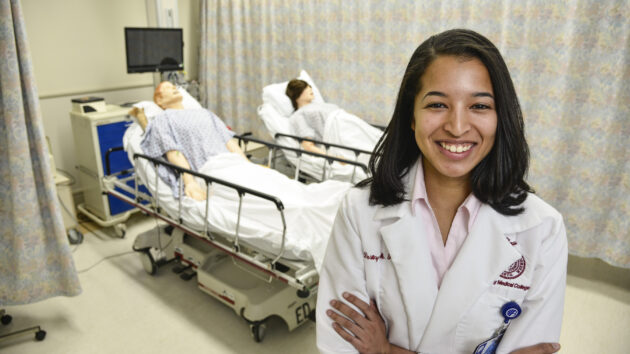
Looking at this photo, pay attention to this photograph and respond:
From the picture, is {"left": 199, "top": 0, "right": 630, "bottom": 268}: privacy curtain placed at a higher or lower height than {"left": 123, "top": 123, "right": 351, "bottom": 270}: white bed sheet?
higher

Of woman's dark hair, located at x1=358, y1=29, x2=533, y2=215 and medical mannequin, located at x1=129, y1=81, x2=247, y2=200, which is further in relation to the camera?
medical mannequin, located at x1=129, y1=81, x2=247, y2=200

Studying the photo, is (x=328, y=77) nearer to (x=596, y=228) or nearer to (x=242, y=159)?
(x=242, y=159)

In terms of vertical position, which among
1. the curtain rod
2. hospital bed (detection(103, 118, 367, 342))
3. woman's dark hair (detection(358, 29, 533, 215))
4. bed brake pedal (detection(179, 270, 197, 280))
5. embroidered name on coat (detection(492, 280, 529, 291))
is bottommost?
bed brake pedal (detection(179, 270, 197, 280))

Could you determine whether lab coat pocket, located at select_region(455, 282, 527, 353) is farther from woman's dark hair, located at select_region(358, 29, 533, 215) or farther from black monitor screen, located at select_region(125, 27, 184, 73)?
black monitor screen, located at select_region(125, 27, 184, 73)

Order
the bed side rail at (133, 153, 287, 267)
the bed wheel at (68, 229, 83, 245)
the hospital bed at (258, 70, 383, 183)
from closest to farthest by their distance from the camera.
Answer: the bed side rail at (133, 153, 287, 267)
the hospital bed at (258, 70, 383, 183)
the bed wheel at (68, 229, 83, 245)

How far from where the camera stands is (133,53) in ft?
12.0

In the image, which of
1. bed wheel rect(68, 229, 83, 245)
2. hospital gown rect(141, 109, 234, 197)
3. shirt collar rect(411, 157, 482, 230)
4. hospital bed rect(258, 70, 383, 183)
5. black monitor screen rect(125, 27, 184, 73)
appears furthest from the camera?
black monitor screen rect(125, 27, 184, 73)

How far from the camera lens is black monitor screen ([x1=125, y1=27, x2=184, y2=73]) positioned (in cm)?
365

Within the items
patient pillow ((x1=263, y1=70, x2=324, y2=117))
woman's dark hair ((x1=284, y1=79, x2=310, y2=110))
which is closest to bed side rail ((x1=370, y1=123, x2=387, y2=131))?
patient pillow ((x1=263, y1=70, x2=324, y2=117))

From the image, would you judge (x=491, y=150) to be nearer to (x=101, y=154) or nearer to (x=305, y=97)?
(x=305, y=97)

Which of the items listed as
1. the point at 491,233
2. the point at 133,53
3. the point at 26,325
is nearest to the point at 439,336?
the point at 491,233

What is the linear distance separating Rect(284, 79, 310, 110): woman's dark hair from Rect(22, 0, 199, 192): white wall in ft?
5.22

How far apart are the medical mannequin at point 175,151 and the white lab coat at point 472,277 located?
1.76 metres

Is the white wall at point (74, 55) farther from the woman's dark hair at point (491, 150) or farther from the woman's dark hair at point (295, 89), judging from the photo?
the woman's dark hair at point (491, 150)
